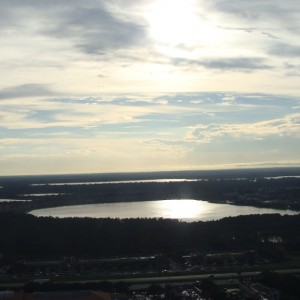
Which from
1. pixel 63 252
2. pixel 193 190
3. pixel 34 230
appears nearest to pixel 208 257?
pixel 63 252

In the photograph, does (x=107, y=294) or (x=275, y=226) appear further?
(x=275, y=226)

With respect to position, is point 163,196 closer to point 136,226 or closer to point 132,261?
point 136,226

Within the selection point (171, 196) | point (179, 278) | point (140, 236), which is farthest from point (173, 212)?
point (179, 278)

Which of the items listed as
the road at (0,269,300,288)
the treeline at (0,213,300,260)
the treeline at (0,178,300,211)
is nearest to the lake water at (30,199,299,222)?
the treeline at (0,178,300,211)

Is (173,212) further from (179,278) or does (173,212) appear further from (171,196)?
(179,278)

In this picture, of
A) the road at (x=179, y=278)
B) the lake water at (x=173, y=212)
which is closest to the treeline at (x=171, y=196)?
the lake water at (x=173, y=212)

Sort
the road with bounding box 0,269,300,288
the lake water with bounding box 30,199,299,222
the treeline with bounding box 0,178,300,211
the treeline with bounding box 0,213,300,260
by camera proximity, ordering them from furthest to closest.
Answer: the treeline with bounding box 0,178,300,211 < the lake water with bounding box 30,199,299,222 < the treeline with bounding box 0,213,300,260 < the road with bounding box 0,269,300,288

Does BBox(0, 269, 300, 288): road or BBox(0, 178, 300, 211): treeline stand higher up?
BBox(0, 178, 300, 211): treeline

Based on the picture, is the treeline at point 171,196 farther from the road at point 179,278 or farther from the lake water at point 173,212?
the road at point 179,278

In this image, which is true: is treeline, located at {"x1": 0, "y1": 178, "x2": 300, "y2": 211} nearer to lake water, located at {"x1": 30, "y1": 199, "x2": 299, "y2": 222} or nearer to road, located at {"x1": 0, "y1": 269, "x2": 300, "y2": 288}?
lake water, located at {"x1": 30, "y1": 199, "x2": 299, "y2": 222}
